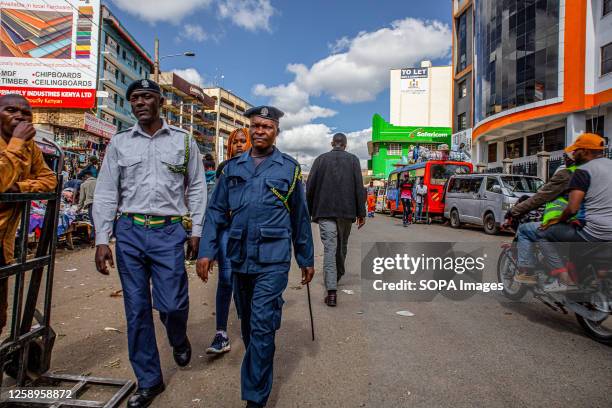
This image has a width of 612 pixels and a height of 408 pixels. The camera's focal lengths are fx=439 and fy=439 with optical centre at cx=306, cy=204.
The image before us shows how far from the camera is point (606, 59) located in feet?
71.3

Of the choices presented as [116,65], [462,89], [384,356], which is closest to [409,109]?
[462,89]

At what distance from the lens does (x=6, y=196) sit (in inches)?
94.4

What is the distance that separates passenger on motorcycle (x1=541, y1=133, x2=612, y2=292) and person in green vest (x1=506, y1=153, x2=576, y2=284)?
0.15 m

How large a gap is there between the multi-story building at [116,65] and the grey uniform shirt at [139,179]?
127ft

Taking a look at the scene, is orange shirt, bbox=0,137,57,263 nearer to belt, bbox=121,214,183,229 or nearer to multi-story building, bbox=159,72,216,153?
belt, bbox=121,214,183,229

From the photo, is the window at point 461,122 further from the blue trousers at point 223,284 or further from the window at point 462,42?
the blue trousers at point 223,284

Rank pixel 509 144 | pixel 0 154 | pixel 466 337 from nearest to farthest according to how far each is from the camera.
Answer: pixel 0 154 < pixel 466 337 < pixel 509 144

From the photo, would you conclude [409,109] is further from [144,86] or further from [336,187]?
[144,86]

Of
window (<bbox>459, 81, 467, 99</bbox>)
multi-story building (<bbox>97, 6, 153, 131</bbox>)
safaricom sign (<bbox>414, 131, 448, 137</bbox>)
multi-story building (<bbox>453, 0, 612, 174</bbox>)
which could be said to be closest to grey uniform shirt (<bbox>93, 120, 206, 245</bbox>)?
multi-story building (<bbox>453, 0, 612, 174</bbox>)

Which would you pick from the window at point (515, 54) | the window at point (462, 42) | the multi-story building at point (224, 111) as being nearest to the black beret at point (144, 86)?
the window at point (515, 54)

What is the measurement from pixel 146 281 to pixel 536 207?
3867 mm

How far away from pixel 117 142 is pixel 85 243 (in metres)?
8.91

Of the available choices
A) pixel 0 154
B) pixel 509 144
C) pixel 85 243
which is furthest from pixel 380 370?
pixel 509 144

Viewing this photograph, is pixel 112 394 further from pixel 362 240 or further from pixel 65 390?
pixel 362 240
